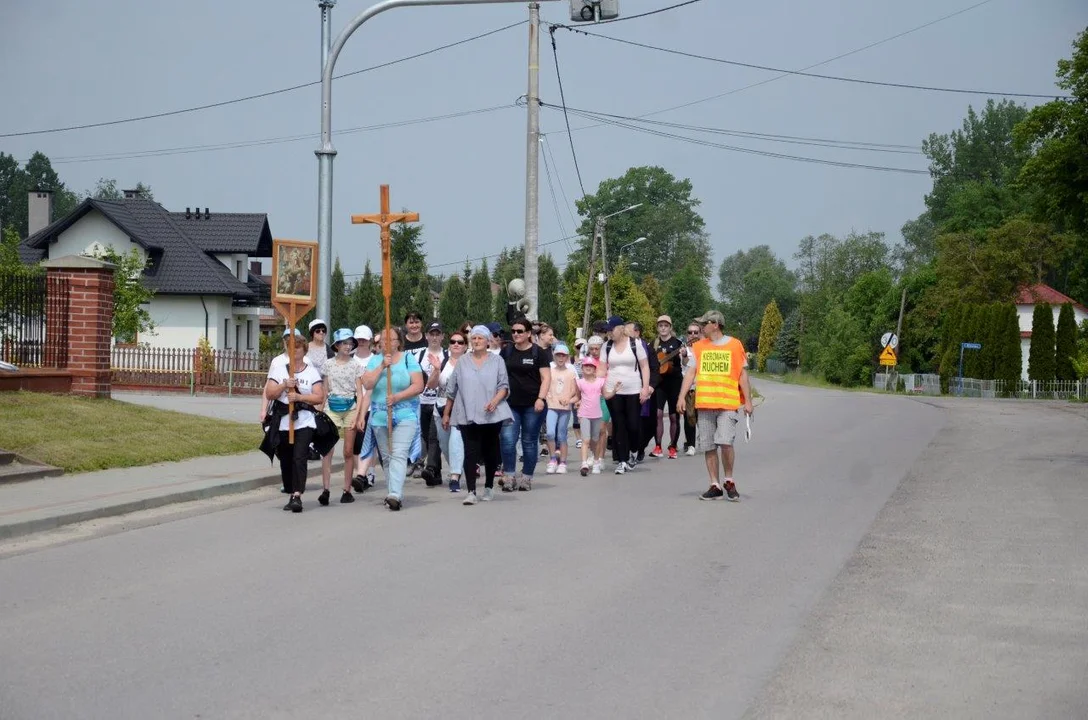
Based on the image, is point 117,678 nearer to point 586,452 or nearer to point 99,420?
point 586,452

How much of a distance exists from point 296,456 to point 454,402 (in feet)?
5.68

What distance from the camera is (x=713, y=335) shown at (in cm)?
1310

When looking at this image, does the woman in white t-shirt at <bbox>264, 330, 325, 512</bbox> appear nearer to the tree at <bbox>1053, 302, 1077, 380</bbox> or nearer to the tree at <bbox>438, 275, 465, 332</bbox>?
the tree at <bbox>1053, 302, 1077, 380</bbox>

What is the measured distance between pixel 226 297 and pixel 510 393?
45.2 meters

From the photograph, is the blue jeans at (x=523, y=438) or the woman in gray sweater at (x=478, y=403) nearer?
the woman in gray sweater at (x=478, y=403)

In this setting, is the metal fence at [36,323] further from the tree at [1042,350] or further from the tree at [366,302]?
the tree at [366,302]

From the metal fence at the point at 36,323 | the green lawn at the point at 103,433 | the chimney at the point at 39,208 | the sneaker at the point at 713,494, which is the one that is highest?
the chimney at the point at 39,208

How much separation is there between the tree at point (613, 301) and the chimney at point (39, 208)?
86.1 ft

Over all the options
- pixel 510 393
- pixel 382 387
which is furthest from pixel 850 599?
pixel 510 393

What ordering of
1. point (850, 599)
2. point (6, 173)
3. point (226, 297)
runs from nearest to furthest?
point (850, 599)
point (226, 297)
point (6, 173)

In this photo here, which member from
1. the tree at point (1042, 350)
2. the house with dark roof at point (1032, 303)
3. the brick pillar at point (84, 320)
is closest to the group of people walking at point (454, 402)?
the brick pillar at point (84, 320)

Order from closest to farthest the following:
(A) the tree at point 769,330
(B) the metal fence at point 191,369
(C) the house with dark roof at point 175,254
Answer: (B) the metal fence at point 191,369 < (C) the house with dark roof at point 175,254 < (A) the tree at point 769,330

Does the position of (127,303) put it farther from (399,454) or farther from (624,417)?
(399,454)

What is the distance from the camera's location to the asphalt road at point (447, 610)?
5.74 metres
